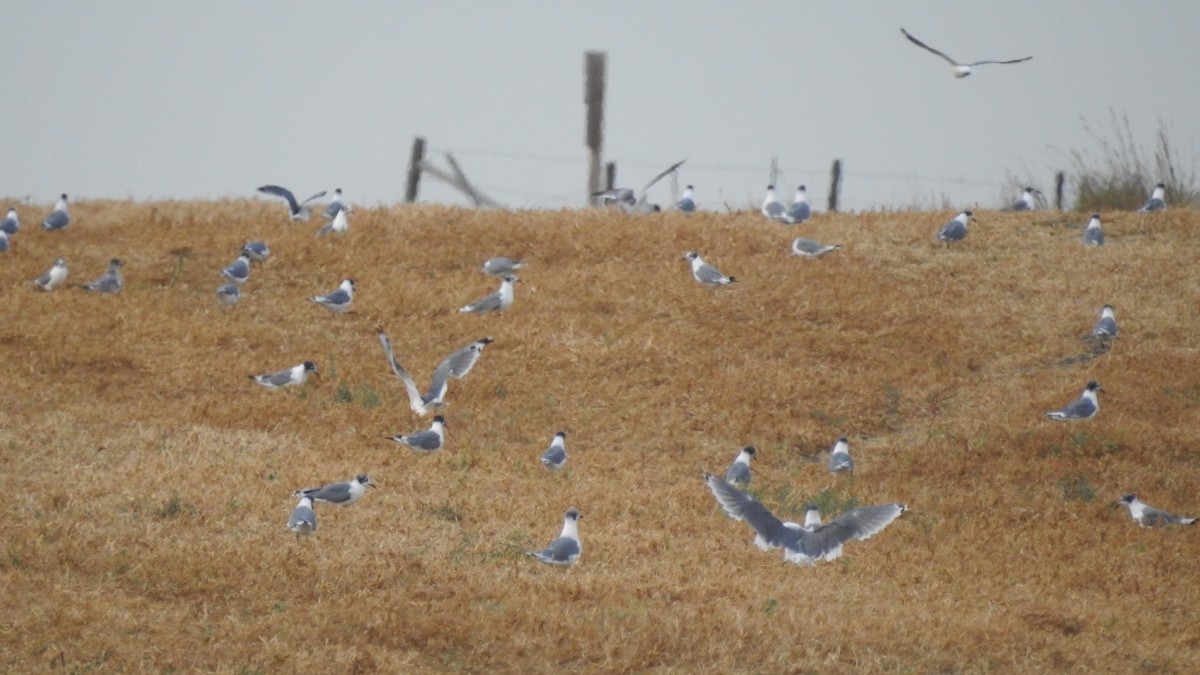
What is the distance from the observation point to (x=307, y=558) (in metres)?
13.0

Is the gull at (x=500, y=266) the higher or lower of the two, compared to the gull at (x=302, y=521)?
higher

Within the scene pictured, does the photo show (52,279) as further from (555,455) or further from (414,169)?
(414,169)

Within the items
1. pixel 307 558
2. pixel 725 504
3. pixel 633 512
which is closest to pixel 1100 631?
pixel 725 504

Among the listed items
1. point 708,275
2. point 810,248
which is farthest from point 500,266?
point 810,248

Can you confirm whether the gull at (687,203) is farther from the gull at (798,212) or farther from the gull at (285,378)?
the gull at (285,378)

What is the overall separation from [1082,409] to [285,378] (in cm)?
1018

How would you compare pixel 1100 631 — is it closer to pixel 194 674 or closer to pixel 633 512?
pixel 633 512

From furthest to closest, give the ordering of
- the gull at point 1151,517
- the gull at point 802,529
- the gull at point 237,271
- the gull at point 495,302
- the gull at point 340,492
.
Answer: the gull at point 237,271 < the gull at point 495,302 < the gull at point 1151,517 < the gull at point 340,492 < the gull at point 802,529

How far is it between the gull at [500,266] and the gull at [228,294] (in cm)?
392

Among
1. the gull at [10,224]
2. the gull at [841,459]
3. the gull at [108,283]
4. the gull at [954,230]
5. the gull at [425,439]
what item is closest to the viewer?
the gull at [425,439]

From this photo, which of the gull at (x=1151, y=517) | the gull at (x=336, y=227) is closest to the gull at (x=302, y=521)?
the gull at (x=1151, y=517)

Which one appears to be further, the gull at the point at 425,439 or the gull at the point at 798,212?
the gull at the point at 798,212

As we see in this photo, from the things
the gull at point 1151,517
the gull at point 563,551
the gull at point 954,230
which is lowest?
Result: the gull at point 1151,517

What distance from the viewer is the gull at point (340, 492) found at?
48.0 feet
